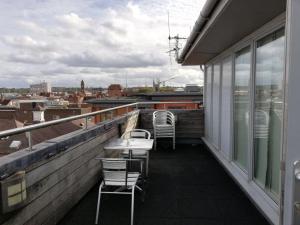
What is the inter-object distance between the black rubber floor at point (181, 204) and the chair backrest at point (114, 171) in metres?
0.39

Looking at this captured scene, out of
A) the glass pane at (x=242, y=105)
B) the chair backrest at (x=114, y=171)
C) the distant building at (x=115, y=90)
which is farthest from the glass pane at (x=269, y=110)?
the distant building at (x=115, y=90)

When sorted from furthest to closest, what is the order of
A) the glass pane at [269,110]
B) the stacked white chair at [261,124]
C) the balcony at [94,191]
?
the stacked white chair at [261,124] < the glass pane at [269,110] < the balcony at [94,191]

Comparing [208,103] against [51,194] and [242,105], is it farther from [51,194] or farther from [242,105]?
[51,194]

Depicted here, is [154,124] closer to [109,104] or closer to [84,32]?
[84,32]

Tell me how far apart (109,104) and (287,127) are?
1753cm

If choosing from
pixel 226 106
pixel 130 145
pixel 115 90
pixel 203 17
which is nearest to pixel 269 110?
pixel 203 17

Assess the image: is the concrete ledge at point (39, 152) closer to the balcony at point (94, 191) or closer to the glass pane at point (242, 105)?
the balcony at point (94, 191)

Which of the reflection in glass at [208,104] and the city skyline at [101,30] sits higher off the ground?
the city skyline at [101,30]

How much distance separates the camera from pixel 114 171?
3.14 m

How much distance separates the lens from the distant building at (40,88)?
61822 mm

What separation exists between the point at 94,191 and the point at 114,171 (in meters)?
1.01

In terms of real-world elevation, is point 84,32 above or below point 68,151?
above

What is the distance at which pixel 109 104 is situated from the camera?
60.0 ft

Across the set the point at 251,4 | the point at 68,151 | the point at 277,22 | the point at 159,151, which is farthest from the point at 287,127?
the point at 159,151
